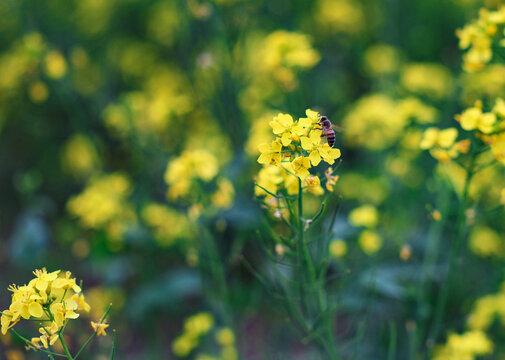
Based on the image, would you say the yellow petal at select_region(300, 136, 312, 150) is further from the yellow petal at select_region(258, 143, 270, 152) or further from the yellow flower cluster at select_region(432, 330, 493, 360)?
the yellow flower cluster at select_region(432, 330, 493, 360)

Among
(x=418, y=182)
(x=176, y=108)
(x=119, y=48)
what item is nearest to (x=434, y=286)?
(x=418, y=182)

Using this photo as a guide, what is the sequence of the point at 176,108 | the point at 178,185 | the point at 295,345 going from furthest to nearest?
the point at 295,345 → the point at 176,108 → the point at 178,185

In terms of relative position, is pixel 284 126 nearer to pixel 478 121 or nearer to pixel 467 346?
pixel 478 121

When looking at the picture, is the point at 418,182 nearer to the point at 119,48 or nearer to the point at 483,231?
the point at 483,231

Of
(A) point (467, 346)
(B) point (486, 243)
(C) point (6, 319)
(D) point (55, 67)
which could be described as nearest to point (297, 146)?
(C) point (6, 319)

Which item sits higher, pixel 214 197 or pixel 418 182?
pixel 418 182

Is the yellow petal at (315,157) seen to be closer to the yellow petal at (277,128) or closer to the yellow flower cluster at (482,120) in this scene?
the yellow petal at (277,128)
